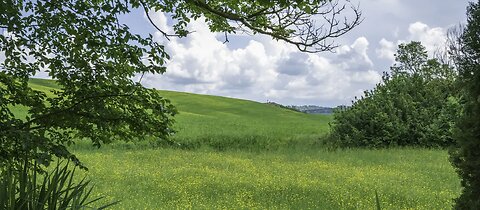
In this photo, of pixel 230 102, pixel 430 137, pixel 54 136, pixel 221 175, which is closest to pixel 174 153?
pixel 221 175

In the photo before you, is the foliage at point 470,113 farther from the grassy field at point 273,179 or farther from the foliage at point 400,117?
the foliage at point 400,117

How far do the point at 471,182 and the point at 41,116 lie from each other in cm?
420

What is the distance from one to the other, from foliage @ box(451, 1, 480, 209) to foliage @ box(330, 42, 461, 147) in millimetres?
20552

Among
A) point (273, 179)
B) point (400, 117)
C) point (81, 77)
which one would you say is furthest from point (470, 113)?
point (400, 117)

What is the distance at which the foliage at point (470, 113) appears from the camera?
4621 mm

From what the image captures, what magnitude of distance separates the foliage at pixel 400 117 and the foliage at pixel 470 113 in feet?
67.4

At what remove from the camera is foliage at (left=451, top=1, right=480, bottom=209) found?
182 inches

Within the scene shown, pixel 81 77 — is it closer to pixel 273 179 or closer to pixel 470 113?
pixel 470 113

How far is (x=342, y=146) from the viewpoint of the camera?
2533 centimetres

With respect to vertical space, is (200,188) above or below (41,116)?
below

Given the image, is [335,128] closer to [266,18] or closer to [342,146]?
[342,146]

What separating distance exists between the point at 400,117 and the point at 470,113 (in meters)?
22.4

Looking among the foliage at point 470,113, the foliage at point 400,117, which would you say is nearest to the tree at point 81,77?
the foliage at point 470,113

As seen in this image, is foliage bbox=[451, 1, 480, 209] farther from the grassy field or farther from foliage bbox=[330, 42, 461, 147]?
foliage bbox=[330, 42, 461, 147]
